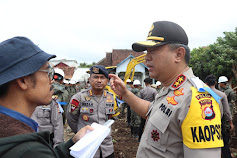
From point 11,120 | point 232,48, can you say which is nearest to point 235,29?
point 232,48

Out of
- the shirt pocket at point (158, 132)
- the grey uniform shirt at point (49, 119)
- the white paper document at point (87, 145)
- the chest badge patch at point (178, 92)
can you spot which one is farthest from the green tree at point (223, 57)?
the white paper document at point (87, 145)

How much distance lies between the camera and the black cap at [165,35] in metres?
1.63

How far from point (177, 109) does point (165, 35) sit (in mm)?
742

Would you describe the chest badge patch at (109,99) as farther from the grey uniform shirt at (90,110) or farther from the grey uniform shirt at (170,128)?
the grey uniform shirt at (170,128)

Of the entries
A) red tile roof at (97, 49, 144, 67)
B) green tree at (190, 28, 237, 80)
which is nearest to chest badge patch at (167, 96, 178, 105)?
green tree at (190, 28, 237, 80)

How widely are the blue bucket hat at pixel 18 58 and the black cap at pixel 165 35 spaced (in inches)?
40.5

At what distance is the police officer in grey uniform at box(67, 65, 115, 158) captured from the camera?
3080 mm

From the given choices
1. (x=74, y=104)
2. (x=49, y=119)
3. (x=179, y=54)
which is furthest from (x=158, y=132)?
(x=49, y=119)

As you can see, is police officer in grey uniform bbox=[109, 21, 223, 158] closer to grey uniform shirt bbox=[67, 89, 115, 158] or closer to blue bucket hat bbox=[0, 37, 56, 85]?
blue bucket hat bbox=[0, 37, 56, 85]

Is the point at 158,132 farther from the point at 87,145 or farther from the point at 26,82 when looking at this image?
the point at 26,82

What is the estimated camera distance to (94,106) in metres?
3.14

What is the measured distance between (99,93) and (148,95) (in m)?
3.86

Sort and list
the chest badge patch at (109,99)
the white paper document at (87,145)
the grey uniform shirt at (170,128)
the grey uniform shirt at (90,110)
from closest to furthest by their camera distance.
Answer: the white paper document at (87,145) < the grey uniform shirt at (170,128) < the grey uniform shirt at (90,110) < the chest badge patch at (109,99)

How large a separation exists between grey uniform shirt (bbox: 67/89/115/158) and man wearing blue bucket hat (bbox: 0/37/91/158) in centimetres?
186
